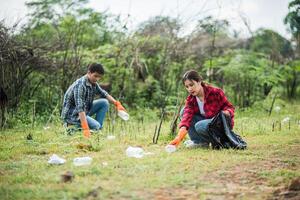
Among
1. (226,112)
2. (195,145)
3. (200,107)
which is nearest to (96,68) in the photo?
(200,107)

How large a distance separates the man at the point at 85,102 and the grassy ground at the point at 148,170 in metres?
0.58

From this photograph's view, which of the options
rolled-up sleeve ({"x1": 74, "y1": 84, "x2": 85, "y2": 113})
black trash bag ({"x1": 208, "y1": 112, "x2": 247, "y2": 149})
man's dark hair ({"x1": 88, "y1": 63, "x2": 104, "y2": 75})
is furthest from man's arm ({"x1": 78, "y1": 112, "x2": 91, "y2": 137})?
black trash bag ({"x1": 208, "y1": 112, "x2": 247, "y2": 149})

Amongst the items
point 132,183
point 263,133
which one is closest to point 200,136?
point 263,133

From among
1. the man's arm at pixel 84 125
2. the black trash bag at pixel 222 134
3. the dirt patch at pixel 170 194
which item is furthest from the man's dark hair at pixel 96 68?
the dirt patch at pixel 170 194

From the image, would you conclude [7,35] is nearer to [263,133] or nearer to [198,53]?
[263,133]

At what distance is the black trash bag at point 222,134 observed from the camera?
5.05 m

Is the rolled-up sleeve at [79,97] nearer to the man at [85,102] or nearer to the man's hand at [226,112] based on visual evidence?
the man at [85,102]

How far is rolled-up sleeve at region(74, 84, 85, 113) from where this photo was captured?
6.33 meters

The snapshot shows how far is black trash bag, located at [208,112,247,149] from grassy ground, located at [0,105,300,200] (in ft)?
Answer: 0.66

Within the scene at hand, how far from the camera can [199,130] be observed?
5164 mm

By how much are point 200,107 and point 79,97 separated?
1.97 meters

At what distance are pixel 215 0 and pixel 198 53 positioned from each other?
4.94 metres

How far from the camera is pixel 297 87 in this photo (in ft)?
43.4

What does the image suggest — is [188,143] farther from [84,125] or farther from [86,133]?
[84,125]
